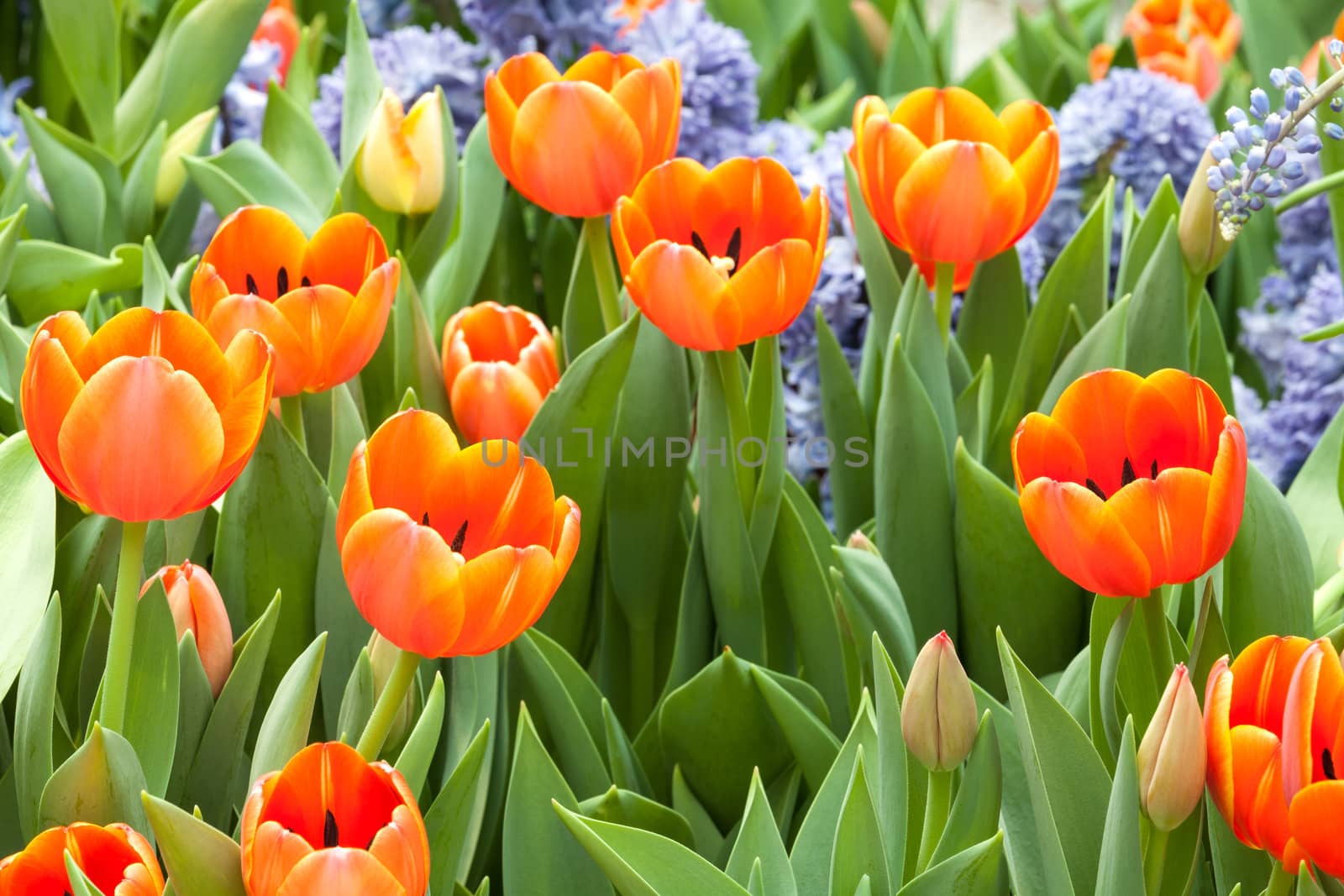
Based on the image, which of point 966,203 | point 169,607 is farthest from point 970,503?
point 169,607

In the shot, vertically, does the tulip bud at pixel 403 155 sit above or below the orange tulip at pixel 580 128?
below

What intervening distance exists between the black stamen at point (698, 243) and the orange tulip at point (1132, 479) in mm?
246

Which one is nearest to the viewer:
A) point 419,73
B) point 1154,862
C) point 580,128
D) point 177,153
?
point 1154,862

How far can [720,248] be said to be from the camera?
2.45 ft

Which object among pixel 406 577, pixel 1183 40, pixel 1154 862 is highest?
pixel 1183 40

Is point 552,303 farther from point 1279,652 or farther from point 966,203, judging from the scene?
point 1279,652

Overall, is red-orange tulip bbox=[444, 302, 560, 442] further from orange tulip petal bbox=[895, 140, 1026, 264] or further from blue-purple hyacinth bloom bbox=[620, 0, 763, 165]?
blue-purple hyacinth bloom bbox=[620, 0, 763, 165]

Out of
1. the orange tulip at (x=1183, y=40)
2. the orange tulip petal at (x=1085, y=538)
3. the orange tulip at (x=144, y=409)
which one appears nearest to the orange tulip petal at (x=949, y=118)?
the orange tulip petal at (x=1085, y=538)

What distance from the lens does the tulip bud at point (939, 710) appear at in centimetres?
49

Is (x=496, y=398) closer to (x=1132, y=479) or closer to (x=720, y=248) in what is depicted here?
(x=720, y=248)

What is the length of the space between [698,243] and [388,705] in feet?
1.05

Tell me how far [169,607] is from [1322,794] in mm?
426

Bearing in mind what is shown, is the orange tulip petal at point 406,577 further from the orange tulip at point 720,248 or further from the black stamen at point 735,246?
the black stamen at point 735,246

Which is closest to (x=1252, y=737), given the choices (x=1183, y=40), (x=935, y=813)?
(x=935, y=813)
